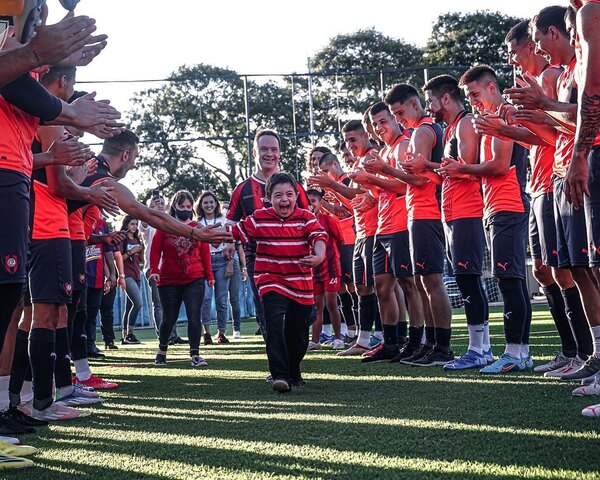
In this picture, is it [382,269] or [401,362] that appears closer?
[401,362]

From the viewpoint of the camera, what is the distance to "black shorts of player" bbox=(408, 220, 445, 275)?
772 centimetres

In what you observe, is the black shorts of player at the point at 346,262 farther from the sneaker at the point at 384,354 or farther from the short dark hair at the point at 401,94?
the short dark hair at the point at 401,94

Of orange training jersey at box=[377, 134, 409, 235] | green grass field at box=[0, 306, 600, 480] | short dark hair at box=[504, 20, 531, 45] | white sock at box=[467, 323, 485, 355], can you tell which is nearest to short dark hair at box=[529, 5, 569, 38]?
short dark hair at box=[504, 20, 531, 45]

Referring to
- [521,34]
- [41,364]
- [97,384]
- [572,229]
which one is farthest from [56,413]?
[521,34]

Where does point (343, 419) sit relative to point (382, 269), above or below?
below

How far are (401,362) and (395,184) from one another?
1887 mm

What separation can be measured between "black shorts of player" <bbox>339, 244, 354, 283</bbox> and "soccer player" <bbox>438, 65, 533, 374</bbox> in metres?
4.77

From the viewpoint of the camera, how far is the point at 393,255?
834 centimetres

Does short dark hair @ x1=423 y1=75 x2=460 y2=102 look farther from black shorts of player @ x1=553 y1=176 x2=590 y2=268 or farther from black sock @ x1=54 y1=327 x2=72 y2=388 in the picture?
black sock @ x1=54 y1=327 x2=72 y2=388

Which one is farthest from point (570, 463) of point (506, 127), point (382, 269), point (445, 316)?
point (382, 269)

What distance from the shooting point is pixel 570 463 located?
3.32m

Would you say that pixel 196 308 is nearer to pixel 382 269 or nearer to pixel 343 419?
pixel 382 269

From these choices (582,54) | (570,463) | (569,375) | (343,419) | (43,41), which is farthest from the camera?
(569,375)

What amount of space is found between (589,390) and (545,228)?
5.35 feet
